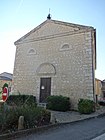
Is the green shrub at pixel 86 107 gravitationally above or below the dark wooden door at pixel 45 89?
below

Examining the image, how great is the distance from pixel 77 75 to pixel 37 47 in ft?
18.5

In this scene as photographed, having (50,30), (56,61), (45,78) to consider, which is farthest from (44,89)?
(50,30)

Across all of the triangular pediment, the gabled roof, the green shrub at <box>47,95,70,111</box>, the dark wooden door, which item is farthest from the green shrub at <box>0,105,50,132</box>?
the gabled roof

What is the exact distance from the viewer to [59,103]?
13.5m

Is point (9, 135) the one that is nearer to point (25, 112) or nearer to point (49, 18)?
point (25, 112)

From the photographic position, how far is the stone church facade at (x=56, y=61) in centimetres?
1433

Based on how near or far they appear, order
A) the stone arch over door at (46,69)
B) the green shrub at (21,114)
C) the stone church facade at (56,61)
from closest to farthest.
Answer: the green shrub at (21,114) → the stone church facade at (56,61) → the stone arch over door at (46,69)

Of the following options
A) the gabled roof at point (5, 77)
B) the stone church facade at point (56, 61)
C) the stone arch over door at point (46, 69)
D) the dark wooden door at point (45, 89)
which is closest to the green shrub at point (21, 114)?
the stone church facade at point (56, 61)

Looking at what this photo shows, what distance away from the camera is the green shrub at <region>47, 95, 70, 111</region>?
44.3 ft

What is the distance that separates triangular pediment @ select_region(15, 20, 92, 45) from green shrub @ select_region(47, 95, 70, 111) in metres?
6.51

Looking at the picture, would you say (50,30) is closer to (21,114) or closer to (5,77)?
(21,114)

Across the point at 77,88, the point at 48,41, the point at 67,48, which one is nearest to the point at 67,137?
the point at 77,88

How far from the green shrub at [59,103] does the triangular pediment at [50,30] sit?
6.51m

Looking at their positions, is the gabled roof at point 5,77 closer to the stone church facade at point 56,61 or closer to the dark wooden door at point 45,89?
the stone church facade at point 56,61
